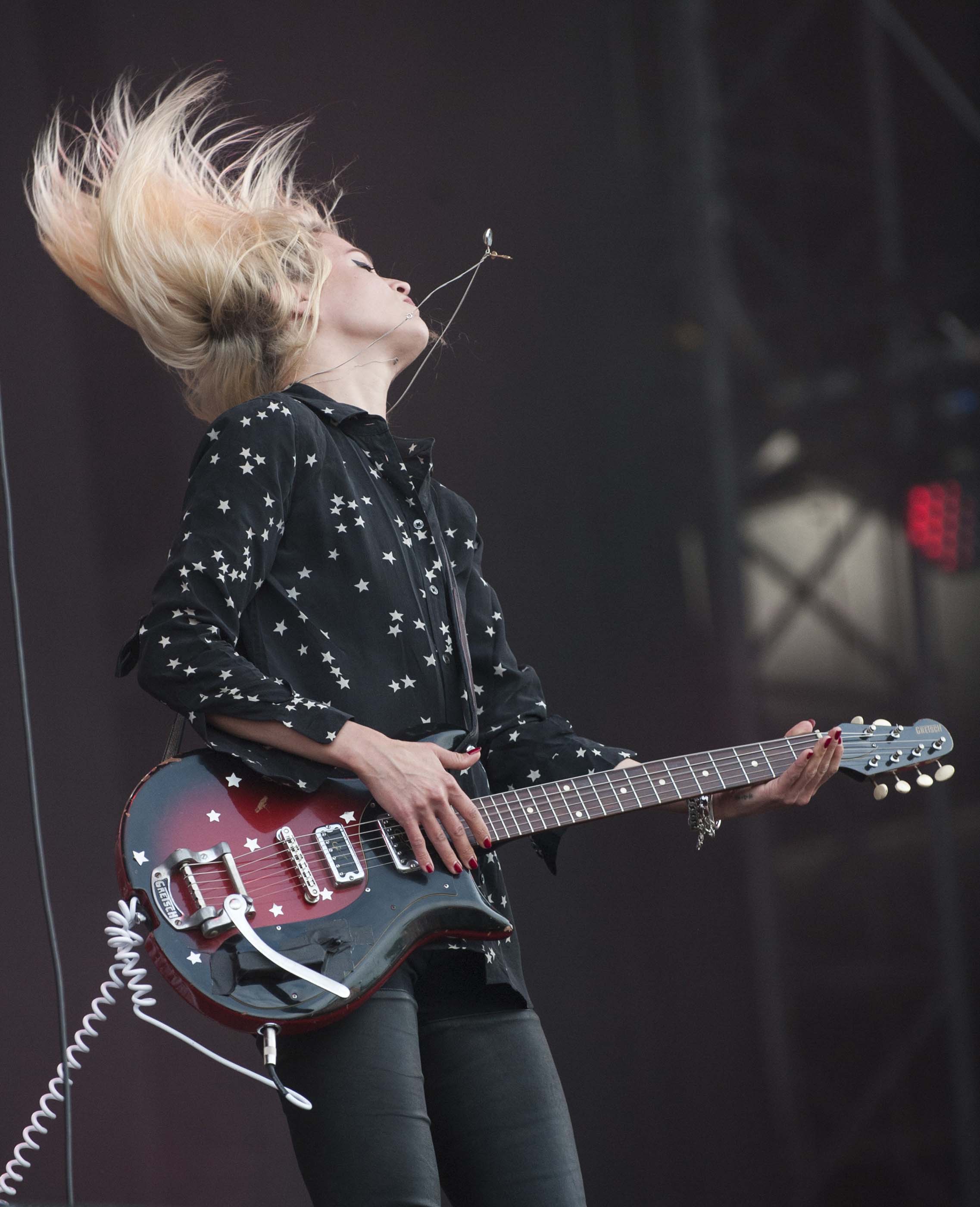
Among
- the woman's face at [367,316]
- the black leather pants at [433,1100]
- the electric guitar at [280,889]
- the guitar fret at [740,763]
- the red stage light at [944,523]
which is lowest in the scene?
the black leather pants at [433,1100]

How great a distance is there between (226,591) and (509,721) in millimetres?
558

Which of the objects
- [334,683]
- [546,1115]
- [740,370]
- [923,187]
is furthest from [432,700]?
[923,187]

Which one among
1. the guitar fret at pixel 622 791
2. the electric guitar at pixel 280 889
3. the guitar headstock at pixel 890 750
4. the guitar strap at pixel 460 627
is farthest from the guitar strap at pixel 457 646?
the guitar headstock at pixel 890 750

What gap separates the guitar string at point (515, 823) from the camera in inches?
58.6

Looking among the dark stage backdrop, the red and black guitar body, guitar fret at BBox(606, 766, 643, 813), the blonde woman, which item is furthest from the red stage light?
the red and black guitar body

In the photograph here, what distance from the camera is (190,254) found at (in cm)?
200

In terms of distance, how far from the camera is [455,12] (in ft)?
10.6

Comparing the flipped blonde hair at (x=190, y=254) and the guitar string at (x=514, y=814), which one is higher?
the flipped blonde hair at (x=190, y=254)

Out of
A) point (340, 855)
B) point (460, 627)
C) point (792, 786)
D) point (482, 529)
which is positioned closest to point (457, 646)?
point (460, 627)

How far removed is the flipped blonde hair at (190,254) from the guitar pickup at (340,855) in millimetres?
795

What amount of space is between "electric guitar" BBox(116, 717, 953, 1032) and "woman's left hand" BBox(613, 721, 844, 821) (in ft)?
1.08

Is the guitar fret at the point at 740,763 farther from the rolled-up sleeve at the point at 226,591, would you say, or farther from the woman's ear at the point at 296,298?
the woman's ear at the point at 296,298

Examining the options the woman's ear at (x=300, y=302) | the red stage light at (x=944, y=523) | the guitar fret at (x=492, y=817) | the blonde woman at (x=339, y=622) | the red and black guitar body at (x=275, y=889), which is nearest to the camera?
the red and black guitar body at (x=275, y=889)

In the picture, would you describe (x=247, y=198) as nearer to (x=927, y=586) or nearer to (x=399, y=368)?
(x=399, y=368)
